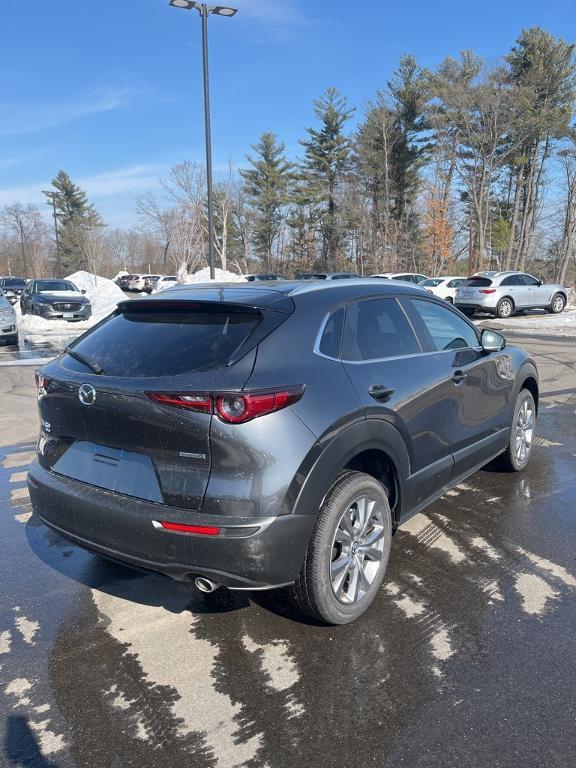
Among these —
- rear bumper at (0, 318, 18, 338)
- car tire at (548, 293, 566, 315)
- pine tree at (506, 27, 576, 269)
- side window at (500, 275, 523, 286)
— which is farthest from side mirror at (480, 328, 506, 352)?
pine tree at (506, 27, 576, 269)

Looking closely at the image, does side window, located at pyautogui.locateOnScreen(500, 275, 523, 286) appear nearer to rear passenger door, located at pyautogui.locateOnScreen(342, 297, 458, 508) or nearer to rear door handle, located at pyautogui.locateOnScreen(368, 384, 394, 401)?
rear passenger door, located at pyautogui.locateOnScreen(342, 297, 458, 508)

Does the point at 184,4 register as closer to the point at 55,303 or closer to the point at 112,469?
the point at 55,303

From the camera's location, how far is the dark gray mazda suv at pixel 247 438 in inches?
99.3

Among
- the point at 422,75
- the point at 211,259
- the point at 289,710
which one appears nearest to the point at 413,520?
the point at 289,710

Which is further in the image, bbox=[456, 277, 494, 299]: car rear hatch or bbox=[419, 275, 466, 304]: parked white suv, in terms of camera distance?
bbox=[419, 275, 466, 304]: parked white suv

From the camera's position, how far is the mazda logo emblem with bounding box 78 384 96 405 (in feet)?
9.20

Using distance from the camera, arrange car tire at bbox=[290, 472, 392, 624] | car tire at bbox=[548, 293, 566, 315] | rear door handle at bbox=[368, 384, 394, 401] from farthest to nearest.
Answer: car tire at bbox=[548, 293, 566, 315]
rear door handle at bbox=[368, 384, 394, 401]
car tire at bbox=[290, 472, 392, 624]

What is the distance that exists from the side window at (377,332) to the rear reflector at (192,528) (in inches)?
44.0

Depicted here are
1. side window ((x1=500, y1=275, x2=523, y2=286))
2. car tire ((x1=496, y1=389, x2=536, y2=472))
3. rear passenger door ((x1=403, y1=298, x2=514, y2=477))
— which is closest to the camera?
rear passenger door ((x1=403, y1=298, x2=514, y2=477))

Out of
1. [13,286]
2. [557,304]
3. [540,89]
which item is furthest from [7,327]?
[540,89]

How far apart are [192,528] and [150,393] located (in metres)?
0.62

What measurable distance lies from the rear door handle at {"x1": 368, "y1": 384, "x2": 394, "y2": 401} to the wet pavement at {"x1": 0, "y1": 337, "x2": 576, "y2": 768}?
3.70ft

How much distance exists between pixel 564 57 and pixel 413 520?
40.6m

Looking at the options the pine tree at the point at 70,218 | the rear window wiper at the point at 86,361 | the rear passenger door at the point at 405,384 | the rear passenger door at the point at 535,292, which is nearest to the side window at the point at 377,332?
the rear passenger door at the point at 405,384
